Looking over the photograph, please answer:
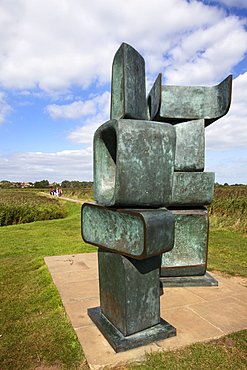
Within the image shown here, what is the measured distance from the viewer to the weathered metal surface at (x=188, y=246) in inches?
169

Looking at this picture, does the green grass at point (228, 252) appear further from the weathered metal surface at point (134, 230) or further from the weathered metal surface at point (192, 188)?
the weathered metal surface at point (134, 230)

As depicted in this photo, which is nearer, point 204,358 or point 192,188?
point 204,358

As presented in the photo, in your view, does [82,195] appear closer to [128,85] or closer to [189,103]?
[189,103]

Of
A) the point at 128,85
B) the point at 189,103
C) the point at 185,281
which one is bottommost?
the point at 185,281

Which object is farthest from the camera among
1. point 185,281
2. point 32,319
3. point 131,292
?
point 185,281

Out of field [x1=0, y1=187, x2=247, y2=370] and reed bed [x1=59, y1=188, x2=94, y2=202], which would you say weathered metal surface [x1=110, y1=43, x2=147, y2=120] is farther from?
reed bed [x1=59, y1=188, x2=94, y2=202]

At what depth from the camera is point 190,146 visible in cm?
432

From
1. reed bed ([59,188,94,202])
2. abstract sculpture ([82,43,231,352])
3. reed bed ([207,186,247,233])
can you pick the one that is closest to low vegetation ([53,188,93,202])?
reed bed ([59,188,94,202])

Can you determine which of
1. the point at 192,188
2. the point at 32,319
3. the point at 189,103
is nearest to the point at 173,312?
the point at 32,319

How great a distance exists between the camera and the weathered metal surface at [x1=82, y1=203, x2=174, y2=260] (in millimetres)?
2320

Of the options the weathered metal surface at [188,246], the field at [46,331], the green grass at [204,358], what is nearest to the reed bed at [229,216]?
the field at [46,331]

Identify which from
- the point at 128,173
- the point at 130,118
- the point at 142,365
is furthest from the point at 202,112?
the point at 142,365

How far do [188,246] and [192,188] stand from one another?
92cm

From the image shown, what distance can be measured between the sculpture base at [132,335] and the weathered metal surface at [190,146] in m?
2.34
